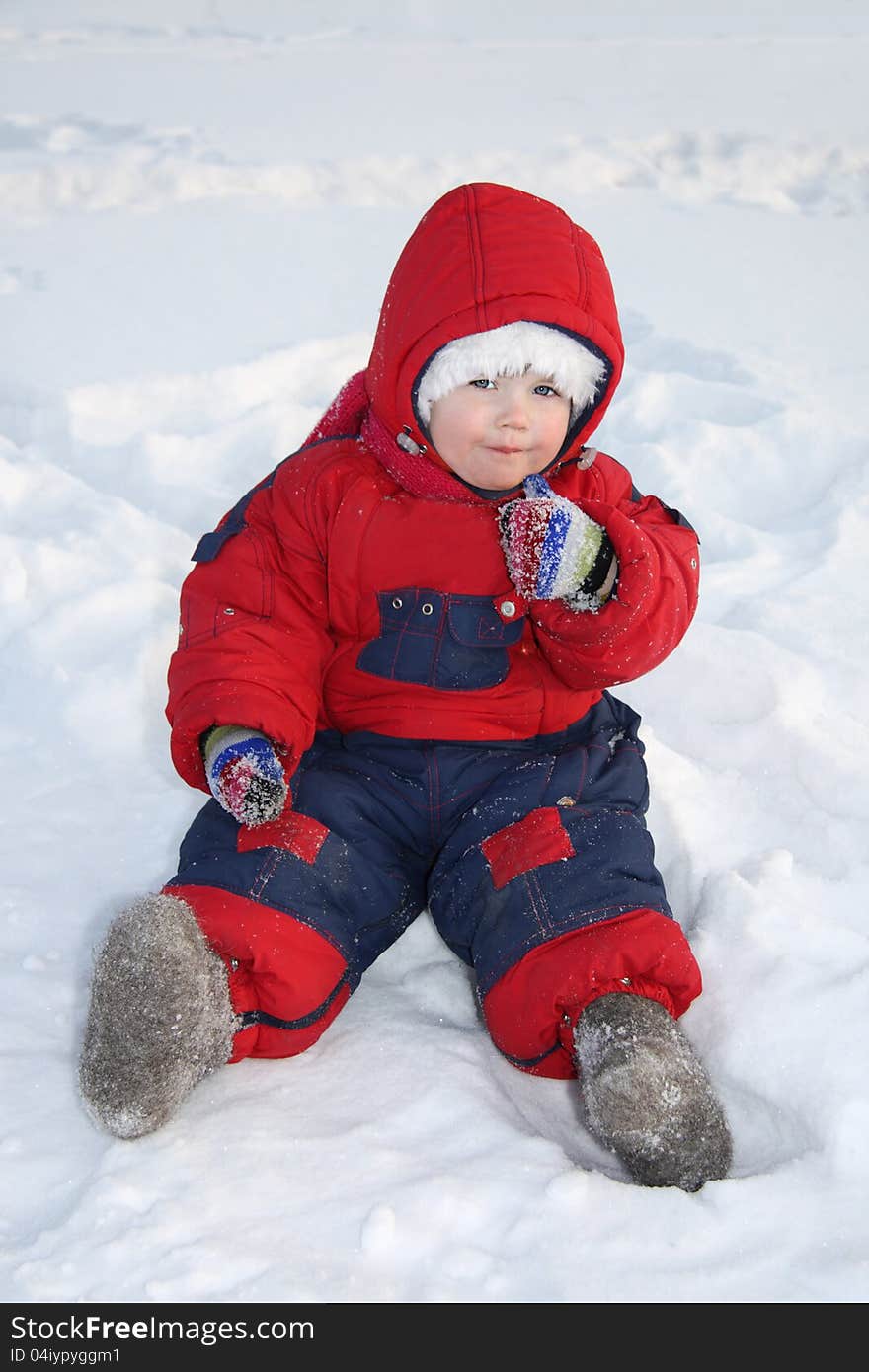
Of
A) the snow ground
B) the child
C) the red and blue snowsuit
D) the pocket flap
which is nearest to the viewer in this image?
the snow ground

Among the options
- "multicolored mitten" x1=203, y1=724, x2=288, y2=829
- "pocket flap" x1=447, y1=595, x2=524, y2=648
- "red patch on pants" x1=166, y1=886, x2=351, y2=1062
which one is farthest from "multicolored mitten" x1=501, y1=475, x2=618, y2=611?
"red patch on pants" x1=166, y1=886, x2=351, y2=1062

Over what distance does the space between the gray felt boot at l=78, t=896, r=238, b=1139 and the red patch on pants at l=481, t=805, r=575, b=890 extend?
Result: 0.39 m

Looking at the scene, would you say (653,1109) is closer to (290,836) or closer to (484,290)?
(290,836)

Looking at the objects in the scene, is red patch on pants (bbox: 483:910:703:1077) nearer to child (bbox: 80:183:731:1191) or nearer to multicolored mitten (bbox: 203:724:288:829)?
child (bbox: 80:183:731:1191)

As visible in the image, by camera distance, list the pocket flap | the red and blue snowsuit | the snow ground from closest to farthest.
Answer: the snow ground, the red and blue snowsuit, the pocket flap

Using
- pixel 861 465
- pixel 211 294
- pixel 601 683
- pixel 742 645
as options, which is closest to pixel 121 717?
pixel 601 683

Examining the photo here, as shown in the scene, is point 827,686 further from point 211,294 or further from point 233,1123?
point 211,294

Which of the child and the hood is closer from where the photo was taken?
the child

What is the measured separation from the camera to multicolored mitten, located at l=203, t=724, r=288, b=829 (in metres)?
1.51

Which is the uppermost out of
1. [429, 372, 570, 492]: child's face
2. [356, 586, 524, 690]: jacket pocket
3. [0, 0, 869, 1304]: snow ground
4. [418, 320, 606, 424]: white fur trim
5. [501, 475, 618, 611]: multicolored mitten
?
[418, 320, 606, 424]: white fur trim

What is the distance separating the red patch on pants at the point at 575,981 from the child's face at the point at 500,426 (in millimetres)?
→ 580

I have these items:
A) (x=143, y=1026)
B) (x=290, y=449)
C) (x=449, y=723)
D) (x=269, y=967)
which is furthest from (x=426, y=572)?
(x=290, y=449)

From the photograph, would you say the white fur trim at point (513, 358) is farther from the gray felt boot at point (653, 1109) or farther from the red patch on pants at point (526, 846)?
the gray felt boot at point (653, 1109)

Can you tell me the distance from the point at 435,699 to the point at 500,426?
37 centimetres
